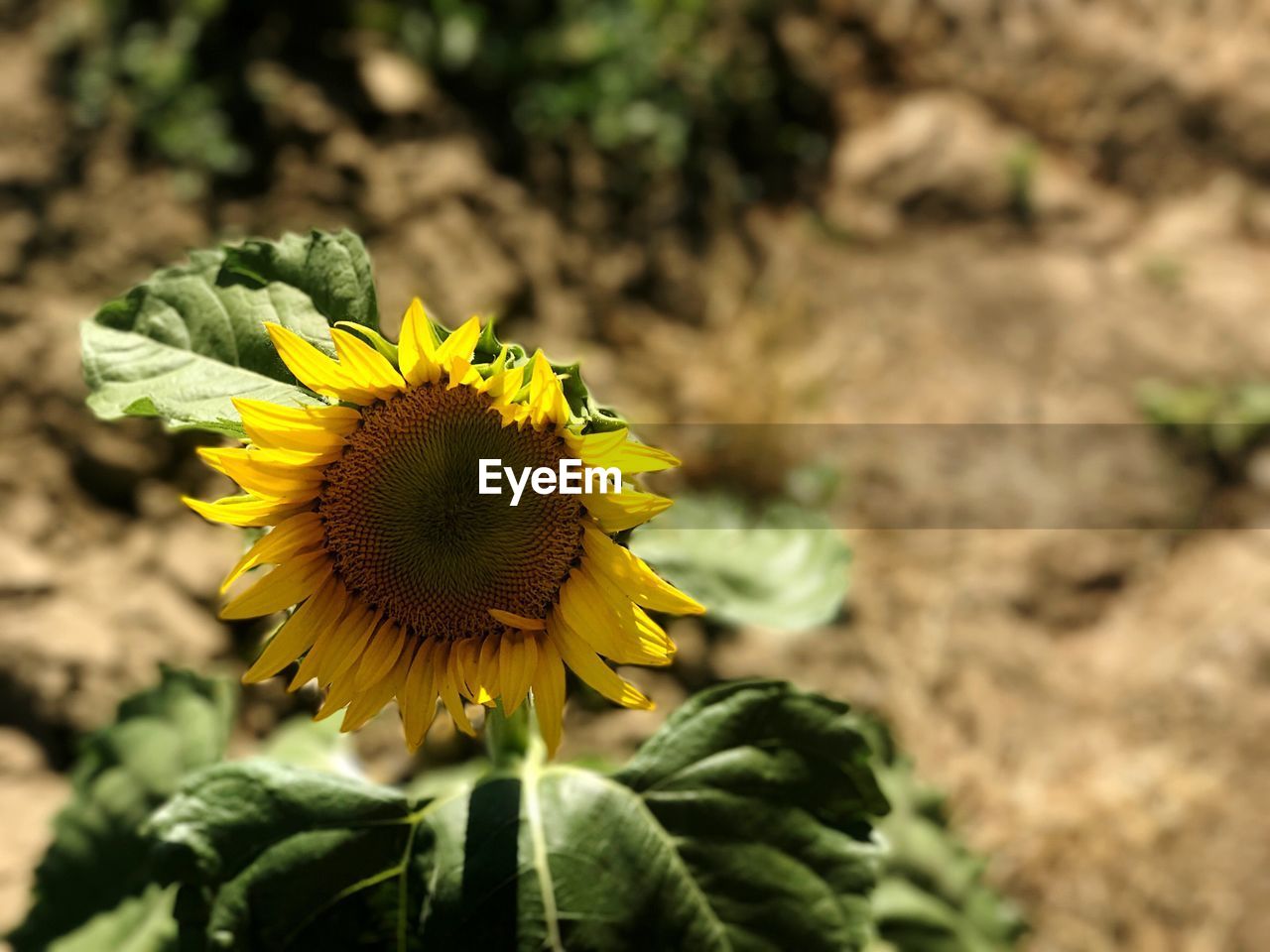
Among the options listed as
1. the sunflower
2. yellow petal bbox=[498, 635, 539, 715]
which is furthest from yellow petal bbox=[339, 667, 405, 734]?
yellow petal bbox=[498, 635, 539, 715]

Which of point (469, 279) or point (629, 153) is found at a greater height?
point (629, 153)

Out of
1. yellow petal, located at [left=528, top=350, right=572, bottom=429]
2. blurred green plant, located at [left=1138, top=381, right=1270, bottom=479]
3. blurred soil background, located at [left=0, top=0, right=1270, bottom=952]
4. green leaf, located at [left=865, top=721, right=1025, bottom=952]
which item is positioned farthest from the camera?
blurred green plant, located at [left=1138, top=381, right=1270, bottom=479]

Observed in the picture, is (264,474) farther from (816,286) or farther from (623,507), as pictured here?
(816,286)

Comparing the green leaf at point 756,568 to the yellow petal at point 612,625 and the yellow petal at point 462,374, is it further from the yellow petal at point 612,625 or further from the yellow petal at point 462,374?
the yellow petal at point 462,374

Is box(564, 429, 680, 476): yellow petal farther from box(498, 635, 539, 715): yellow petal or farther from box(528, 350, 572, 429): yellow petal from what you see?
box(498, 635, 539, 715): yellow petal

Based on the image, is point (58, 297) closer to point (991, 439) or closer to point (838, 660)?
point (838, 660)

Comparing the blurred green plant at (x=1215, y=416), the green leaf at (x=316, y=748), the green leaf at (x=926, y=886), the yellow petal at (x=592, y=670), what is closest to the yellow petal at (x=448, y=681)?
the yellow petal at (x=592, y=670)

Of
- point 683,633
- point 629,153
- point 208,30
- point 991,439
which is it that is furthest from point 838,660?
point 208,30
